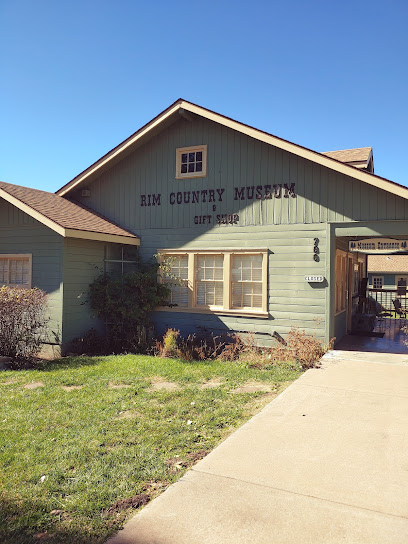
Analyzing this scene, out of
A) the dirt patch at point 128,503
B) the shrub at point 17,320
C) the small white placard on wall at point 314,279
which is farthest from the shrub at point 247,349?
the dirt patch at point 128,503

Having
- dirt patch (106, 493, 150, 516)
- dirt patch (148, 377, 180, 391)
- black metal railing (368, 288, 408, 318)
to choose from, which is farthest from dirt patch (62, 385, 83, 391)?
black metal railing (368, 288, 408, 318)

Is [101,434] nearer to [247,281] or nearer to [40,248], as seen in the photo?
[247,281]

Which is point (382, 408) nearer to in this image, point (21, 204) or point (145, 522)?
point (145, 522)

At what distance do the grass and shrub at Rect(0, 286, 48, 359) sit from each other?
3.42ft

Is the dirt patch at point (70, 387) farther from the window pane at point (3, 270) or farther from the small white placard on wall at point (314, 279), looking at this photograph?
the window pane at point (3, 270)

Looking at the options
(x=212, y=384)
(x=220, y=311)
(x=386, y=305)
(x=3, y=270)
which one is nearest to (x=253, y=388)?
(x=212, y=384)

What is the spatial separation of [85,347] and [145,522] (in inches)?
339

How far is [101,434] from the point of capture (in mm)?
5219

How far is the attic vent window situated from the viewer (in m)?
11.6

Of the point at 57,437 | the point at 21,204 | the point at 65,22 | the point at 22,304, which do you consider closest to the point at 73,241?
the point at 21,204

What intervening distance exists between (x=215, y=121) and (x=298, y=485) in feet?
31.1

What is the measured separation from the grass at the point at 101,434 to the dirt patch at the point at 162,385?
0.04 m

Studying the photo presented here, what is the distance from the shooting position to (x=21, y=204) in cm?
1065

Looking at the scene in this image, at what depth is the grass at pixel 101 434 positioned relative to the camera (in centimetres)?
343
